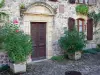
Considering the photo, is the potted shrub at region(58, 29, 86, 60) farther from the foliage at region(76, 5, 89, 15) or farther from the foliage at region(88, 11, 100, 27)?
the foliage at region(88, 11, 100, 27)

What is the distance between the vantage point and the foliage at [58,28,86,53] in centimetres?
945

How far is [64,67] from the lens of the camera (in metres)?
8.36

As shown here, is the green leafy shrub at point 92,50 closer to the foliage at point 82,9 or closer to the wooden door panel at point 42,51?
the foliage at point 82,9

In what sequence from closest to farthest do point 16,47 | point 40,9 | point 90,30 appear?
point 16,47 < point 40,9 < point 90,30

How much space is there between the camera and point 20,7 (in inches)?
329

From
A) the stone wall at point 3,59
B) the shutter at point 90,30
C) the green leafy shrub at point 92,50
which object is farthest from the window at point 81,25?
the stone wall at point 3,59

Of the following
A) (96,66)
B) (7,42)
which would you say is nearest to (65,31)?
(96,66)

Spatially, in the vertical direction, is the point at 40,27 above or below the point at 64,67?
above

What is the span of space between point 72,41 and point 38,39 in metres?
1.63

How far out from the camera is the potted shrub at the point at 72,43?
9.45 metres

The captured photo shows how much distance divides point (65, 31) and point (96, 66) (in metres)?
2.40

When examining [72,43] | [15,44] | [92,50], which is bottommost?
[92,50]

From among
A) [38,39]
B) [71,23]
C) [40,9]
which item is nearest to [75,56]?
[71,23]

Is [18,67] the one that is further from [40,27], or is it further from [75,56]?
[75,56]
